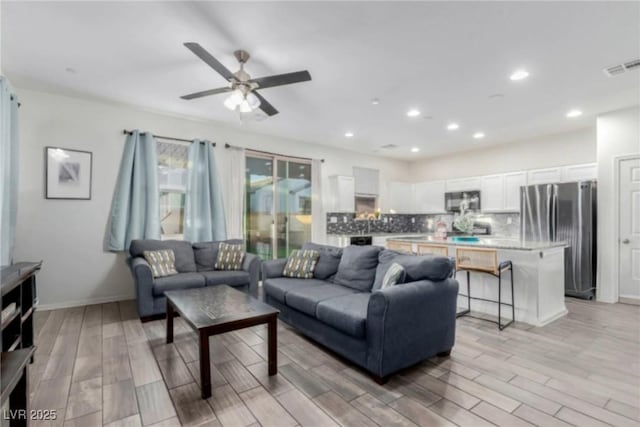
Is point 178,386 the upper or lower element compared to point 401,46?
lower

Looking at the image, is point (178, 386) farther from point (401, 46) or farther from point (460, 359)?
point (401, 46)

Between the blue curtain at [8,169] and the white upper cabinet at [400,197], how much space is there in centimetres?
650

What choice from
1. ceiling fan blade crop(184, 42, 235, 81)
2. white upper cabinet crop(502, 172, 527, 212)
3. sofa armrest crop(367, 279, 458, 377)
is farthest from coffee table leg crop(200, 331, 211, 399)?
white upper cabinet crop(502, 172, 527, 212)

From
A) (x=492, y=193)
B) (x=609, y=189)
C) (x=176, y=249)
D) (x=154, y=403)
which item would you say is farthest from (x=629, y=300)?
(x=176, y=249)

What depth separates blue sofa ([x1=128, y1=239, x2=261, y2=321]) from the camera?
11.4 feet

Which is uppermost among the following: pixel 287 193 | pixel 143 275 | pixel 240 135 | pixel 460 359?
pixel 240 135

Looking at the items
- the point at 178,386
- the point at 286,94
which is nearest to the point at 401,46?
the point at 286,94

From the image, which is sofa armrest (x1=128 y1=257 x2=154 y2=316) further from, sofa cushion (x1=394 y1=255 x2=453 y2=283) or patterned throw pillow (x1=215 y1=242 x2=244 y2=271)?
sofa cushion (x1=394 y1=255 x2=453 y2=283)

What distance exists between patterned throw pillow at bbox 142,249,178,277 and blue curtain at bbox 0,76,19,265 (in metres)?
1.27

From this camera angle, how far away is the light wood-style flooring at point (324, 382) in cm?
187

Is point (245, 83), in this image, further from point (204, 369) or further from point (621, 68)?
point (621, 68)

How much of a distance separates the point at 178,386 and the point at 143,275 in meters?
1.70

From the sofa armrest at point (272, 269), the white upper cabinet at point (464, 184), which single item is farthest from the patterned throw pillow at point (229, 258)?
the white upper cabinet at point (464, 184)

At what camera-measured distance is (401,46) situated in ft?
9.12
